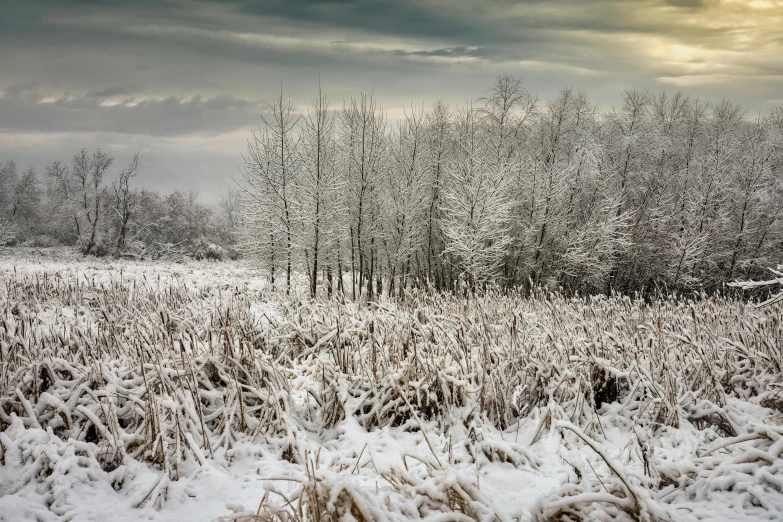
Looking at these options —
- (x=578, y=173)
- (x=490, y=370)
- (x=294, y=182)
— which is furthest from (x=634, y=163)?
(x=490, y=370)

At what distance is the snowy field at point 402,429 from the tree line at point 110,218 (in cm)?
3691

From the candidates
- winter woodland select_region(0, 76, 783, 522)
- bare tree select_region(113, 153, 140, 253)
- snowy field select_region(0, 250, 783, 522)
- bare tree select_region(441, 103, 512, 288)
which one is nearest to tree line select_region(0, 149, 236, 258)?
bare tree select_region(113, 153, 140, 253)

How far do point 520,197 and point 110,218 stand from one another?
39.7 m

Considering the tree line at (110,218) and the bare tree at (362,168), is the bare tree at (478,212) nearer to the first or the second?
the bare tree at (362,168)

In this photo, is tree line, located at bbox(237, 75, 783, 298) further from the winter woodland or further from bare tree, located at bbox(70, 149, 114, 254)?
bare tree, located at bbox(70, 149, 114, 254)

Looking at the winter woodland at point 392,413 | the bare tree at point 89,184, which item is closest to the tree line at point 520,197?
the winter woodland at point 392,413

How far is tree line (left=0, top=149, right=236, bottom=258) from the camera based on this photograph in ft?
124

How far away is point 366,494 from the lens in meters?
1.62

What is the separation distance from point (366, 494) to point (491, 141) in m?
25.6

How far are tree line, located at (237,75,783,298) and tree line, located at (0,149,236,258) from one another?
1883cm

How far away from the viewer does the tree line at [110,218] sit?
37.8 metres

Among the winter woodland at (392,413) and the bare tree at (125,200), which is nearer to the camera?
the winter woodland at (392,413)

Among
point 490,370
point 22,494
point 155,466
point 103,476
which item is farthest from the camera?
point 490,370

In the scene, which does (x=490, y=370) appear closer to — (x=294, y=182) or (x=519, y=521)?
(x=519, y=521)
